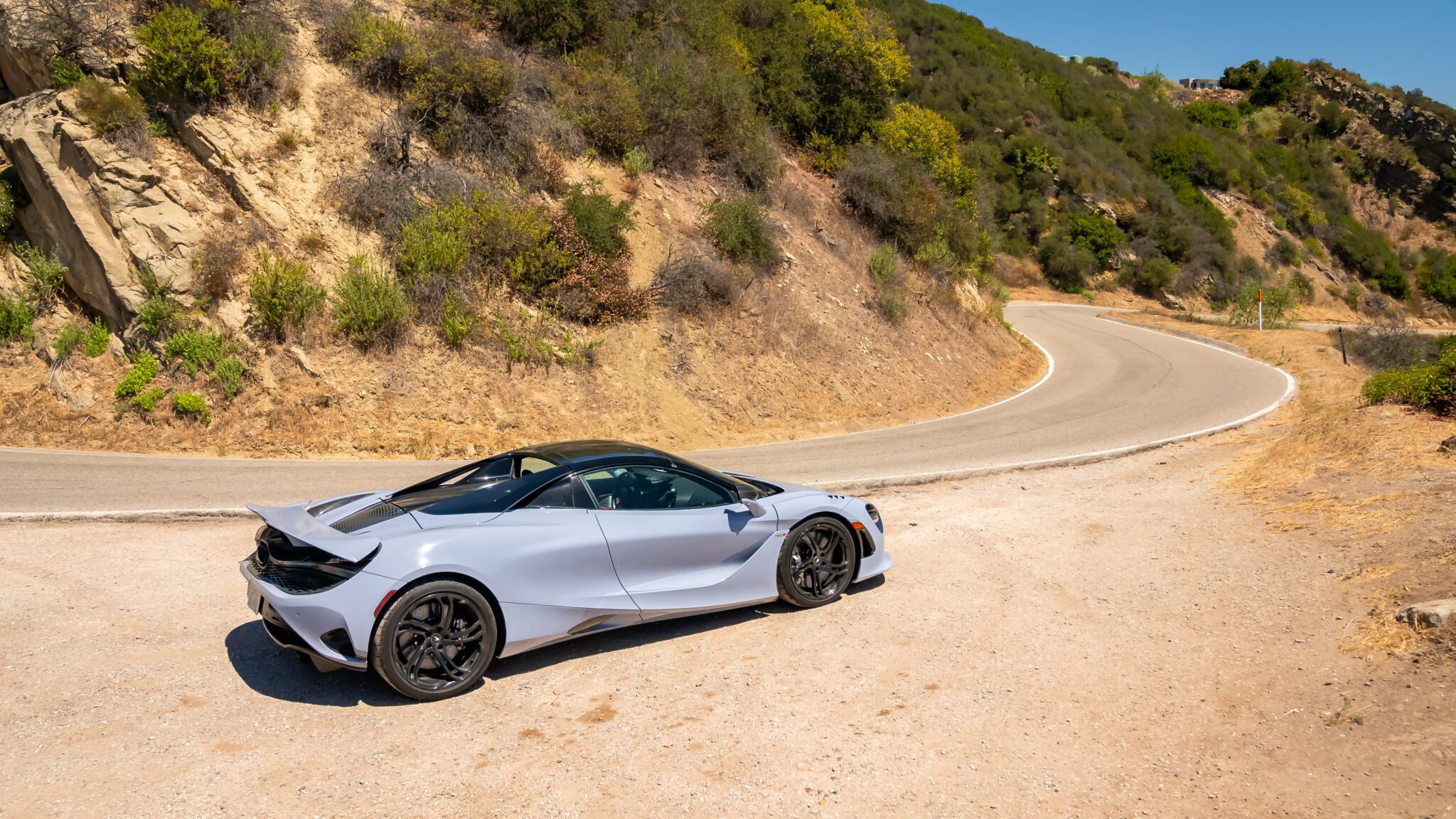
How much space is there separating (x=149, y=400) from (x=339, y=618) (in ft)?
38.0

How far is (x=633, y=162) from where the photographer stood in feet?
68.5

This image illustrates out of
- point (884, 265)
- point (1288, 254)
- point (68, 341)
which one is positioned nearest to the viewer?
point (68, 341)

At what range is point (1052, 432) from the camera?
1544 cm

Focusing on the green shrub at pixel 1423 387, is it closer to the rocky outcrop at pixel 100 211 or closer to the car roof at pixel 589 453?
the car roof at pixel 589 453

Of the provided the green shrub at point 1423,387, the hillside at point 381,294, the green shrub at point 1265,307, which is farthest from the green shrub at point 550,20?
the green shrub at point 1265,307

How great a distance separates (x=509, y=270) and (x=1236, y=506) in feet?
41.3

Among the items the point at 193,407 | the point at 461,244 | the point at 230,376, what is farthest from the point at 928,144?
the point at 193,407

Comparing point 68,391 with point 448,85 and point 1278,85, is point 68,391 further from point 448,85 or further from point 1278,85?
point 1278,85

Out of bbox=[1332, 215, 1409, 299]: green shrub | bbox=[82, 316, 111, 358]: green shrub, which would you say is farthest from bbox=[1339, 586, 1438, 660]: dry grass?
bbox=[1332, 215, 1409, 299]: green shrub

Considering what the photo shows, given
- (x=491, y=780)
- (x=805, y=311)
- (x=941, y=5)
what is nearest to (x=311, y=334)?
(x=805, y=311)

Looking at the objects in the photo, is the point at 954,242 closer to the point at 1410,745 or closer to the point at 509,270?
the point at 509,270

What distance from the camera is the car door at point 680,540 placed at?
5809 millimetres

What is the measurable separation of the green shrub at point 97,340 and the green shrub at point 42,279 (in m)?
1.28

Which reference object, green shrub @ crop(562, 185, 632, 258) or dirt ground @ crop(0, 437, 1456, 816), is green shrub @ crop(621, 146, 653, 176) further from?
dirt ground @ crop(0, 437, 1456, 816)
